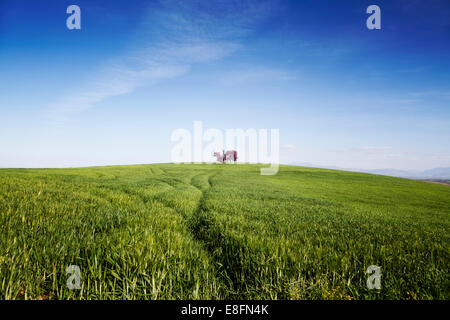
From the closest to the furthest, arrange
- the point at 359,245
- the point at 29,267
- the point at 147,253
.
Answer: the point at 29,267, the point at 147,253, the point at 359,245

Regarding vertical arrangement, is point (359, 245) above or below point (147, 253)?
below

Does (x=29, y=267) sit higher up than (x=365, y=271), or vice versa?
(x=29, y=267)

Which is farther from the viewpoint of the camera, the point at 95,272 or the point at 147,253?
the point at 147,253

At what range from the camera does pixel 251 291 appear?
2.82 meters

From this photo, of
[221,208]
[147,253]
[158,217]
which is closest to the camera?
[147,253]

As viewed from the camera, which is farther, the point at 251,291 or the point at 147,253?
the point at 147,253

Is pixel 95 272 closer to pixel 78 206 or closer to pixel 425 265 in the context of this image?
pixel 78 206

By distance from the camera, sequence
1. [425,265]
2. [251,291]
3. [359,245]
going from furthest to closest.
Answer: [359,245] < [425,265] < [251,291]
